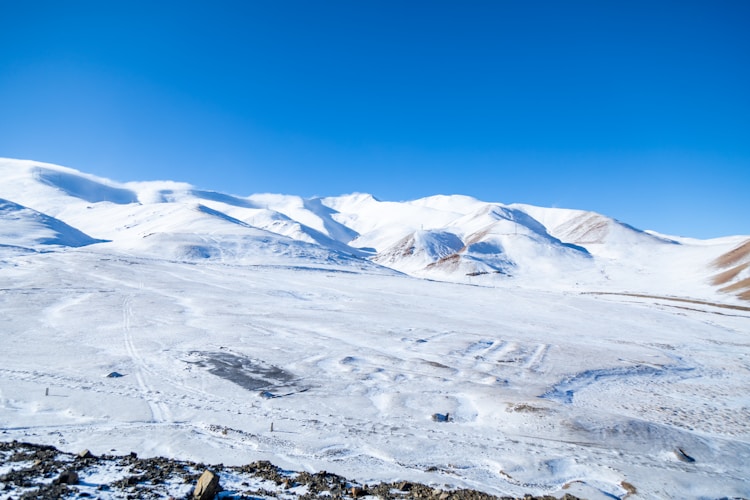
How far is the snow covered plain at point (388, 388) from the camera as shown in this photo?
10.0 m

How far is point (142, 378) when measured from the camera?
49.6 ft

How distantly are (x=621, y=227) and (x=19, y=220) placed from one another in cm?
18976

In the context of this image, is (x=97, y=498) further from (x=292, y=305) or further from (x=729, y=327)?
(x=729, y=327)

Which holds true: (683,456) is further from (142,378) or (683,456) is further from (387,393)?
(142,378)

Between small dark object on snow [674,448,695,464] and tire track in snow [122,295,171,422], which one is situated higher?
small dark object on snow [674,448,695,464]

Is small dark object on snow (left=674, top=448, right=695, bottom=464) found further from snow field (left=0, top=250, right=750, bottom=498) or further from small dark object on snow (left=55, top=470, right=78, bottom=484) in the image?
small dark object on snow (left=55, top=470, right=78, bottom=484)

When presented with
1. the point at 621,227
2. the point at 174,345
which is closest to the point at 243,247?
the point at 174,345

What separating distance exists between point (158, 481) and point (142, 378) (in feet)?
28.8

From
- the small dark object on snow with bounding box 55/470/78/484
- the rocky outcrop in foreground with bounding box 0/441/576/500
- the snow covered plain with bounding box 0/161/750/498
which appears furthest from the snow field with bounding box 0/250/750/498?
the small dark object on snow with bounding box 55/470/78/484

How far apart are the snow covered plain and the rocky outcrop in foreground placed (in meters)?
0.83

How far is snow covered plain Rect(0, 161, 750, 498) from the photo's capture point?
395 inches

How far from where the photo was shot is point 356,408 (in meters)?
13.6

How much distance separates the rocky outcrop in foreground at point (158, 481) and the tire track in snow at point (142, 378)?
317 cm

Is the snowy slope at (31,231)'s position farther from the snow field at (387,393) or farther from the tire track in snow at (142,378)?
the tire track in snow at (142,378)
